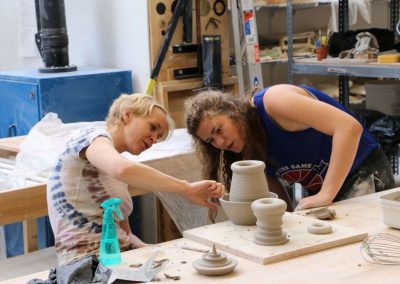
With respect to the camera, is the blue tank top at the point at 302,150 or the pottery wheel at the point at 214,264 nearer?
the pottery wheel at the point at 214,264

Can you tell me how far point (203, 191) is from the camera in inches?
75.7

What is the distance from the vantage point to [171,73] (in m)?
4.07

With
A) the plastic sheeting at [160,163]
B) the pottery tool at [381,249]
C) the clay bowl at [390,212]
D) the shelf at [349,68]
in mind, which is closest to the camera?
the pottery tool at [381,249]

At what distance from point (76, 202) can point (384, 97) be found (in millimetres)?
2995

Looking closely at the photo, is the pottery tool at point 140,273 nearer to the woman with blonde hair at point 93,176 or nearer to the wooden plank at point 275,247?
the wooden plank at point 275,247

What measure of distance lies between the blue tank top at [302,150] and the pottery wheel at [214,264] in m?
0.82

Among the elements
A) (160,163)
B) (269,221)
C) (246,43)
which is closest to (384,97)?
(246,43)

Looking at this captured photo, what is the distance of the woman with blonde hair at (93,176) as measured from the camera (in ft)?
6.79

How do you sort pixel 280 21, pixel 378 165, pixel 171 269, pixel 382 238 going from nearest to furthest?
pixel 171 269 → pixel 382 238 → pixel 378 165 → pixel 280 21

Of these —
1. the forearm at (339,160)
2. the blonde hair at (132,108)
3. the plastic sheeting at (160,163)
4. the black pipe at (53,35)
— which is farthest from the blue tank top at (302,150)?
the black pipe at (53,35)

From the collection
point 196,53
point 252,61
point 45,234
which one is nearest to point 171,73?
point 196,53

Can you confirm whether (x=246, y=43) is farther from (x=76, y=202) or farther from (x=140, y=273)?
(x=140, y=273)

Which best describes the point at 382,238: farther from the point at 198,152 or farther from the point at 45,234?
the point at 45,234

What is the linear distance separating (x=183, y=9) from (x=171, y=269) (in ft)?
8.74
